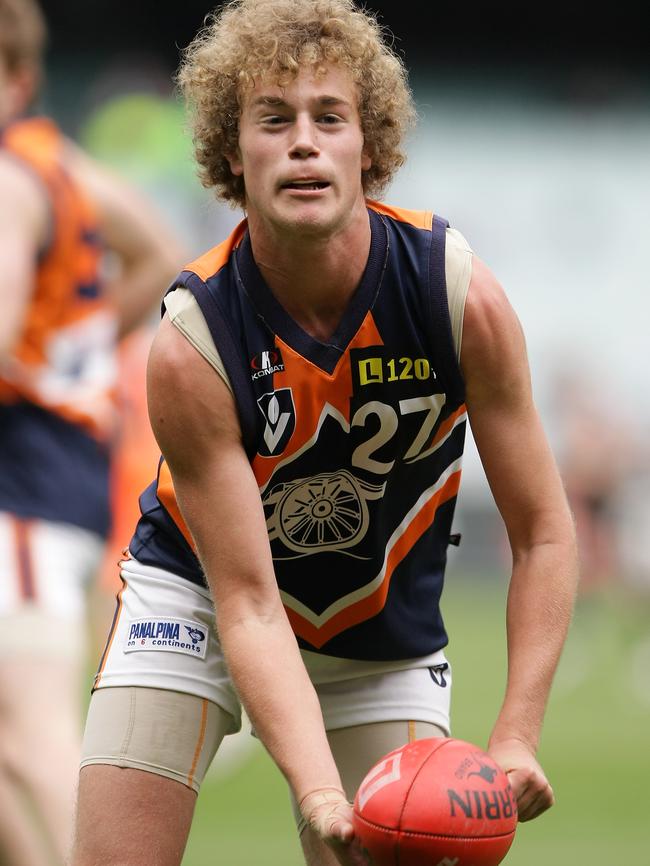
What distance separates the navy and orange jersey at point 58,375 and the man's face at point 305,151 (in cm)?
185

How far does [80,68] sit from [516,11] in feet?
21.6

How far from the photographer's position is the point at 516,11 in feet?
78.4

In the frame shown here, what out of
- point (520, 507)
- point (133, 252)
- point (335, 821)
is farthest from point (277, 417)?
point (133, 252)

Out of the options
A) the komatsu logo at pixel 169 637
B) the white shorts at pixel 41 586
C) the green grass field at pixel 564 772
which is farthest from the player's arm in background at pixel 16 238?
the green grass field at pixel 564 772

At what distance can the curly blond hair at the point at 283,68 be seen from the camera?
139 inches

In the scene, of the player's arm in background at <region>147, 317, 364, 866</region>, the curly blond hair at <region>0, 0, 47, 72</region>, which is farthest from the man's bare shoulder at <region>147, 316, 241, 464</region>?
the curly blond hair at <region>0, 0, 47, 72</region>

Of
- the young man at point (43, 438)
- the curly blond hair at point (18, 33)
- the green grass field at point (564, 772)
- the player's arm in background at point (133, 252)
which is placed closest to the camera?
the young man at point (43, 438)

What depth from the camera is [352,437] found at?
144 inches

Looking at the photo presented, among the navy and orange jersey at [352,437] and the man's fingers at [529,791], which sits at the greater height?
the navy and orange jersey at [352,437]

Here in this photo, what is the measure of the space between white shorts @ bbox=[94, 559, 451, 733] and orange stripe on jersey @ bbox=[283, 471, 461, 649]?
87 millimetres

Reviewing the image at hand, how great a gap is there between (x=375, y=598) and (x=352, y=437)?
0.48 m

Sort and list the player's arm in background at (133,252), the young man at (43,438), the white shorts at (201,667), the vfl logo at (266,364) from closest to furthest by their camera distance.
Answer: the vfl logo at (266,364)
the white shorts at (201,667)
the young man at (43,438)
the player's arm in background at (133,252)

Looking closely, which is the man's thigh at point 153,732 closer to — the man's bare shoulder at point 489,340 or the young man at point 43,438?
the young man at point 43,438

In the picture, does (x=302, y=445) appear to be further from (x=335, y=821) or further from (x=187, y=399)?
(x=335, y=821)
